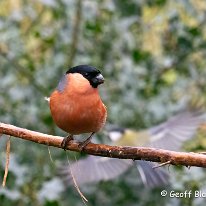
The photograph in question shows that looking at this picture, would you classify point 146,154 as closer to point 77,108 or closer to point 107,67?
point 77,108

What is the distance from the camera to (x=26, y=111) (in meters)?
3.68

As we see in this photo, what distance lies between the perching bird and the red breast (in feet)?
1.77

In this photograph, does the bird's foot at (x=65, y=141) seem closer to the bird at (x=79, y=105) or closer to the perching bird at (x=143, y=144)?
the bird at (x=79, y=105)

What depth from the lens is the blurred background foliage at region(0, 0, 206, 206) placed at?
11.6 ft

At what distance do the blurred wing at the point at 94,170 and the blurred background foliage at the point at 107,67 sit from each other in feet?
0.78

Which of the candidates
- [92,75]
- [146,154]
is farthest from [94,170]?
[146,154]

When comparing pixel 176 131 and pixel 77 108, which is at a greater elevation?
pixel 77 108

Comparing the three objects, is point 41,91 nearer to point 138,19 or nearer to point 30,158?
point 30,158

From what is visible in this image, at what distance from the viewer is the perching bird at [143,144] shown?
10.3ft

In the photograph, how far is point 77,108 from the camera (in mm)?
2525

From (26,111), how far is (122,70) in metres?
0.64

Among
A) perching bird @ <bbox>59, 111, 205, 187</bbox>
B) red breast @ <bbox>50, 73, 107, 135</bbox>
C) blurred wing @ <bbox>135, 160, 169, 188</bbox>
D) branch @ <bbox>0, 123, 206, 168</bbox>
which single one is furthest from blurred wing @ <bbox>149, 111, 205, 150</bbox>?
branch @ <bbox>0, 123, 206, 168</bbox>

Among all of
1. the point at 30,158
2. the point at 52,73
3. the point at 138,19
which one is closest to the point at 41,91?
the point at 52,73

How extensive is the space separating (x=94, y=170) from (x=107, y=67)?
1008 mm
